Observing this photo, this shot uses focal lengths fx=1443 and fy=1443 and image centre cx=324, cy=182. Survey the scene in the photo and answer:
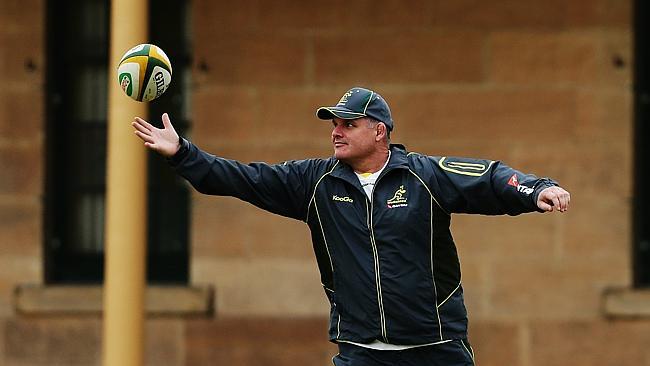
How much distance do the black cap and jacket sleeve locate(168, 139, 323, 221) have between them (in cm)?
30

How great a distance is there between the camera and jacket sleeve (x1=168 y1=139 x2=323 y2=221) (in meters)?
6.59

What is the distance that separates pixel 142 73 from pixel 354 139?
3.56ft

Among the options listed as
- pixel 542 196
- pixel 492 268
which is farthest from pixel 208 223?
pixel 542 196

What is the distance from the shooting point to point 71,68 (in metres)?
10.8

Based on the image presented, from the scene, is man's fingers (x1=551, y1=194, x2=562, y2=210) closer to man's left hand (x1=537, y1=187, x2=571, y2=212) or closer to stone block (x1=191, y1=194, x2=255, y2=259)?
man's left hand (x1=537, y1=187, x2=571, y2=212)

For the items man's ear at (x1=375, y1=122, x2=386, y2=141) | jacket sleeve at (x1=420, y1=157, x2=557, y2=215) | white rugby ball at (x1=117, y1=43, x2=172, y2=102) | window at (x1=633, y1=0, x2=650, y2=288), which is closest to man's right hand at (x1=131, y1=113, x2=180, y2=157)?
white rugby ball at (x1=117, y1=43, x2=172, y2=102)

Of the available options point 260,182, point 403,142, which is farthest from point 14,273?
point 260,182

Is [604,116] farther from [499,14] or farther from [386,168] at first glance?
[386,168]

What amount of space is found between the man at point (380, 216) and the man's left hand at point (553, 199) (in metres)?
0.23

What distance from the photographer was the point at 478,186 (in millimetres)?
6387

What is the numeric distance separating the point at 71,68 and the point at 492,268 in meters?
3.47

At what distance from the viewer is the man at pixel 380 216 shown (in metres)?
6.43

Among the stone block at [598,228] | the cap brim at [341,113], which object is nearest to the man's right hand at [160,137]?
the cap brim at [341,113]

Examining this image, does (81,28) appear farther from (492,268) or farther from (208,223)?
(492,268)
